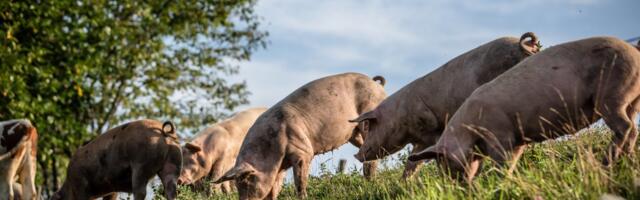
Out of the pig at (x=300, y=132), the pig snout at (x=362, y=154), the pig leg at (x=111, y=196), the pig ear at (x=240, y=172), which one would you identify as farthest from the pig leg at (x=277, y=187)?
the pig leg at (x=111, y=196)

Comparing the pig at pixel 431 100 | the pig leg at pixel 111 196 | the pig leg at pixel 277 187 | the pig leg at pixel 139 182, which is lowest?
the pig leg at pixel 111 196


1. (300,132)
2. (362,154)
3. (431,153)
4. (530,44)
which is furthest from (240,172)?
(431,153)

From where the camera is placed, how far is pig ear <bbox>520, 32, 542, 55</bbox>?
36.1ft

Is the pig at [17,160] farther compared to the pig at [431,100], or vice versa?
the pig at [17,160]

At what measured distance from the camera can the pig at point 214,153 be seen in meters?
18.1

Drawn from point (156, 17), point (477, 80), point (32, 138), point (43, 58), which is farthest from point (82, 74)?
point (477, 80)

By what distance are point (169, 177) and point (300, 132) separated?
1889 mm

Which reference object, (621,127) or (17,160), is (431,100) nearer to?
(621,127)

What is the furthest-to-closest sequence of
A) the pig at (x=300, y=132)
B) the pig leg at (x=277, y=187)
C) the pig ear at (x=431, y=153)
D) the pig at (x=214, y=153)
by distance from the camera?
the pig at (x=214, y=153), the pig leg at (x=277, y=187), the pig at (x=300, y=132), the pig ear at (x=431, y=153)

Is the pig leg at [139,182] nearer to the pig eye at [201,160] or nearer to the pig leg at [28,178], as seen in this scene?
the pig leg at [28,178]

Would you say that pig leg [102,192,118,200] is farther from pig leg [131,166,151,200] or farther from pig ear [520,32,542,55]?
pig ear [520,32,542,55]

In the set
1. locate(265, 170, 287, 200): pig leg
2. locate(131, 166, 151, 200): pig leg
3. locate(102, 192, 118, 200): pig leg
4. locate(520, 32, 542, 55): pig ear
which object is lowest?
locate(102, 192, 118, 200): pig leg

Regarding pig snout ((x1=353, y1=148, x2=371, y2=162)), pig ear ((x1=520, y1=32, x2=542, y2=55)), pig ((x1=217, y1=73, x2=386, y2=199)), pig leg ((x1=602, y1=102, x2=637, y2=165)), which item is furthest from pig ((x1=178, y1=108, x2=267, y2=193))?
pig leg ((x1=602, y1=102, x2=637, y2=165))

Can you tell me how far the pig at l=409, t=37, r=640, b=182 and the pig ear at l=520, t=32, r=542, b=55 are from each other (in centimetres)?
168
